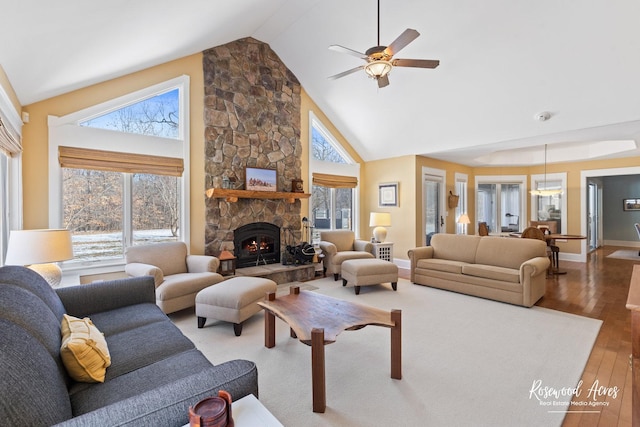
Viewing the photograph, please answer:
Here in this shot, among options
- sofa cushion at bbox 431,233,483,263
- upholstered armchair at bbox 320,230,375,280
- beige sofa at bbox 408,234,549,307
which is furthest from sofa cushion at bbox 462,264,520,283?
upholstered armchair at bbox 320,230,375,280

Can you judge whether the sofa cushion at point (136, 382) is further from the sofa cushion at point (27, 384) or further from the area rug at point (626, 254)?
the area rug at point (626, 254)

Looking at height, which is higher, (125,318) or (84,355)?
(84,355)

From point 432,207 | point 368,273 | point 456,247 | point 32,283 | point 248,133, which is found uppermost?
point 248,133

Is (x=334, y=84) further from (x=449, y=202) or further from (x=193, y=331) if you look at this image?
(x=193, y=331)

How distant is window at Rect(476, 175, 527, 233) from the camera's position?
8.23 metres

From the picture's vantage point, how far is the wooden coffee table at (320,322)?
197cm

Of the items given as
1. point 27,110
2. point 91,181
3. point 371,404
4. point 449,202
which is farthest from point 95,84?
point 449,202

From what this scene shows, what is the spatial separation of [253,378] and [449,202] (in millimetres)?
6992

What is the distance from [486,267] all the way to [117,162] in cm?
527

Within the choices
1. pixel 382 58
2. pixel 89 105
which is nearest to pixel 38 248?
pixel 89 105

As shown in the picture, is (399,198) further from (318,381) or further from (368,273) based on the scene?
(318,381)

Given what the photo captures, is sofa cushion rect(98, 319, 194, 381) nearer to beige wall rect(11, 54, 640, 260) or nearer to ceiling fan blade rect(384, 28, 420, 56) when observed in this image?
beige wall rect(11, 54, 640, 260)

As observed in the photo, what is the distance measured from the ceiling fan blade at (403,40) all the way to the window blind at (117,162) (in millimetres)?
3354

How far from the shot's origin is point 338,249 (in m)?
5.69
